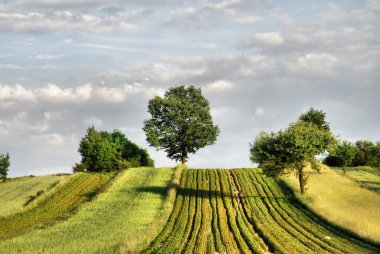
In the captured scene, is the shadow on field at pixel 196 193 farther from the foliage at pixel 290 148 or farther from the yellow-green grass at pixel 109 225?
the foliage at pixel 290 148

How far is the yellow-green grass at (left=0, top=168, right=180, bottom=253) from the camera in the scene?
37219 millimetres

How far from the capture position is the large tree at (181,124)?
4001 inches

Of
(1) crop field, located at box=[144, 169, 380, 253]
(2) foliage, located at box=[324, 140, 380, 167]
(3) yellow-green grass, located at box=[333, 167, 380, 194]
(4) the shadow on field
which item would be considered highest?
(2) foliage, located at box=[324, 140, 380, 167]

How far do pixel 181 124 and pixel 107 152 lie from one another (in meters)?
17.0

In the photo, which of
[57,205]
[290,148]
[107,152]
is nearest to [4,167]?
[107,152]

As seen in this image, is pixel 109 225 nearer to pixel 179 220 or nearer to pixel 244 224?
pixel 179 220

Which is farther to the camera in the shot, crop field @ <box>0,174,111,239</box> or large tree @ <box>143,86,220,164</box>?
large tree @ <box>143,86,220,164</box>

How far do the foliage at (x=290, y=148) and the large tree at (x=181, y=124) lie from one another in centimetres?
3837

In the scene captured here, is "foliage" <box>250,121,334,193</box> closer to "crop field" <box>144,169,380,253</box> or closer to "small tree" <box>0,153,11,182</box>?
"crop field" <box>144,169,380,253</box>

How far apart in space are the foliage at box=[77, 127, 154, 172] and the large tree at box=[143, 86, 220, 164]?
25.9 ft

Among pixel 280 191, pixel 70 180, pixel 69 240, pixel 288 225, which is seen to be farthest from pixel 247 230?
pixel 70 180

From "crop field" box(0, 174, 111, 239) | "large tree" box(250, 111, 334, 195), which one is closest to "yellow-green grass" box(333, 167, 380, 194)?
"large tree" box(250, 111, 334, 195)

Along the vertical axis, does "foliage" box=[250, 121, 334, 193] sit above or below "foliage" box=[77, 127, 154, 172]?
below

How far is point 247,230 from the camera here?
4169cm
